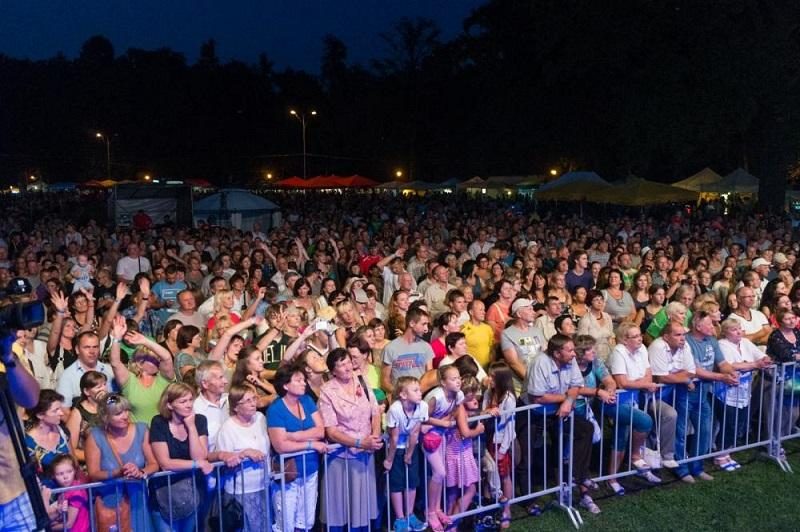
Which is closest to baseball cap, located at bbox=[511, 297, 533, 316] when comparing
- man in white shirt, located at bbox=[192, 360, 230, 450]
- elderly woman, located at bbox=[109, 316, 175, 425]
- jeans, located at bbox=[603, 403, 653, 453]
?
jeans, located at bbox=[603, 403, 653, 453]

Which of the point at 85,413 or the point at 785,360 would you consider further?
the point at 785,360

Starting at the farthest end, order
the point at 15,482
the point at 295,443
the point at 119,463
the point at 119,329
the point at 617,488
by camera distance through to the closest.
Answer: the point at 617,488
the point at 119,329
the point at 295,443
the point at 119,463
the point at 15,482

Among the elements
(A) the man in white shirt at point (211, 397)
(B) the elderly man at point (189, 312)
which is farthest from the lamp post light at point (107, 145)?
(A) the man in white shirt at point (211, 397)

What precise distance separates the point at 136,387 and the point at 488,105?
37.9 metres

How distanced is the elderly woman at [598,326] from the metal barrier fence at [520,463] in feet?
2.67

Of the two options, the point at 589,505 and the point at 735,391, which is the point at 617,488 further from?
the point at 735,391

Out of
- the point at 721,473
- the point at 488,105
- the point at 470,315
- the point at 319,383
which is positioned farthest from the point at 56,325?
the point at 488,105

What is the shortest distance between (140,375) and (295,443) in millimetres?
A: 1463

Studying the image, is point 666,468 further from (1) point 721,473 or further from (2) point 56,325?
(2) point 56,325

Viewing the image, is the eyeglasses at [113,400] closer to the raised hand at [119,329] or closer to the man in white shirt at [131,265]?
the raised hand at [119,329]

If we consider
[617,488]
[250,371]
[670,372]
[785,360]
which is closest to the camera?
[250,371]

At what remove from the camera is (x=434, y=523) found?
5277 millimetres

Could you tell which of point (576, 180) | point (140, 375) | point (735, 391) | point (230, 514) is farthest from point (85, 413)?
point (576, 180)

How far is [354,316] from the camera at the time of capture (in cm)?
755
